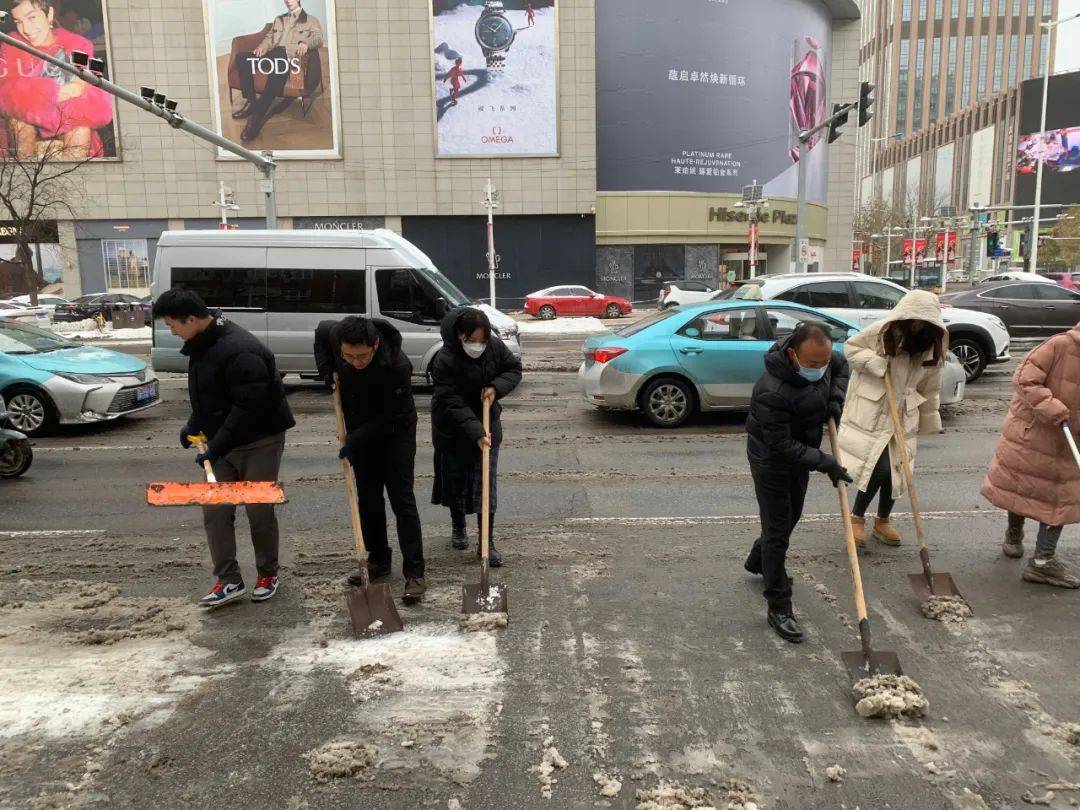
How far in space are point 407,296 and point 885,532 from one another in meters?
8.61

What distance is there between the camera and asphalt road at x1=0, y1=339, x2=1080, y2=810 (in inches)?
116

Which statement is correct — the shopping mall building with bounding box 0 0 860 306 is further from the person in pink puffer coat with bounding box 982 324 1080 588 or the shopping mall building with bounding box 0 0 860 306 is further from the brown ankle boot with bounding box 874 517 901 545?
the person in pink puffer coat with bounding box 982 324 1080 588

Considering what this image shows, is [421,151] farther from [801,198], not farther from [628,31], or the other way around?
[801,198]

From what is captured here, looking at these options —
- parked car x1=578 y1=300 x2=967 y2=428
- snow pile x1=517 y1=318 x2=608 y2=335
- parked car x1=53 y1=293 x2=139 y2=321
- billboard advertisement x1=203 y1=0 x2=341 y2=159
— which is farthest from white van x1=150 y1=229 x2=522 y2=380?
billboard advertisement x1=203 y1=0 x2=341 y2=159

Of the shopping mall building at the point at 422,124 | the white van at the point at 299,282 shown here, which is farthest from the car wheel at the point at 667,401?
the shopping mall building at the point at 422,124

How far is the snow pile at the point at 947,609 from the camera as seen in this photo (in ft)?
13.9

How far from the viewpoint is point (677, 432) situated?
30.8ft

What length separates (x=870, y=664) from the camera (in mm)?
3566

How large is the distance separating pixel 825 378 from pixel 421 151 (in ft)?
115

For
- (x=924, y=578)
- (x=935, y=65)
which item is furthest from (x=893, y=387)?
(x=935, y=65)

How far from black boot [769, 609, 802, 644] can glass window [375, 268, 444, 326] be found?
893 cm

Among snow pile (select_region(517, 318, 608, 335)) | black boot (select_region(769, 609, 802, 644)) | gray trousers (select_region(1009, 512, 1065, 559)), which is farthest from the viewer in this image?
→ snow pile (select_region(517, 318, 608, 335))

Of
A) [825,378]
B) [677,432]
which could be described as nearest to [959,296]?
[677,432]

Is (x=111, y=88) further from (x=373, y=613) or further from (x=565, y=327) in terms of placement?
(x=565, y=327)
